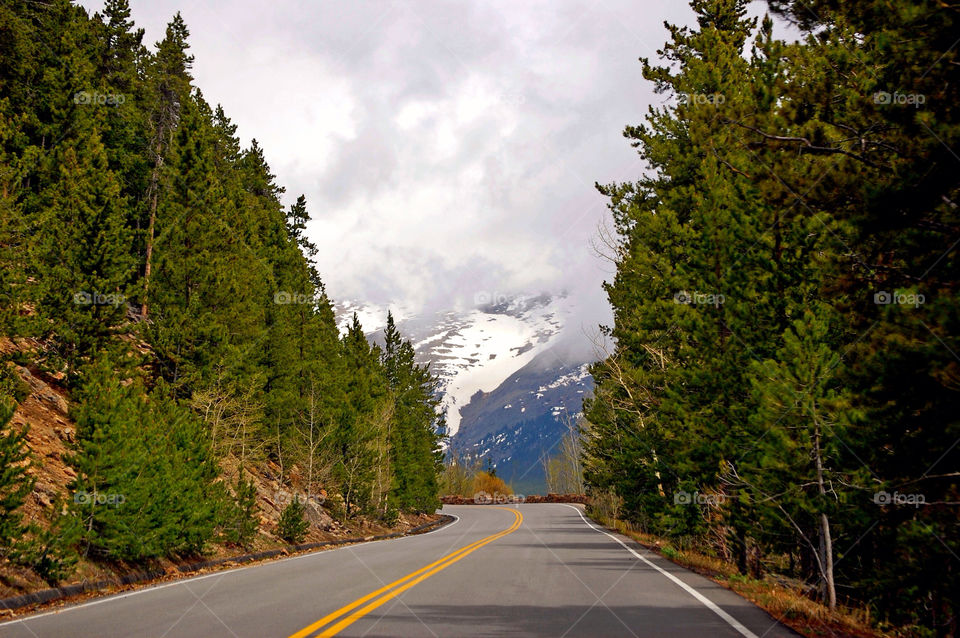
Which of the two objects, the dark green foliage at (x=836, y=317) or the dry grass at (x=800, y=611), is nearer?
the dark green foliage at (x=836, y=317)

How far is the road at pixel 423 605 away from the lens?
717cm

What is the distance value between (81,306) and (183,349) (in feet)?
20.0

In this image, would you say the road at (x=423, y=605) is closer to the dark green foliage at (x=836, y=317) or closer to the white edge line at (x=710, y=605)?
the white edge line at (x=710, y=605)

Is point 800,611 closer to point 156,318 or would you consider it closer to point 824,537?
point 824,537

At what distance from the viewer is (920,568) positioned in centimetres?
640

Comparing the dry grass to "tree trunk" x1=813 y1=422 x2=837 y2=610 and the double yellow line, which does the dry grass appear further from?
the double yellow line

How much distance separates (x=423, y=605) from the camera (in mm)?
8852

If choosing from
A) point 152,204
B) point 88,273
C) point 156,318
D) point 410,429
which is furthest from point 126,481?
point 410,429

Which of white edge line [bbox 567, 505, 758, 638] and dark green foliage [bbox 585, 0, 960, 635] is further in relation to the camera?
white edge line [bbox 567, 505, 758, 638]

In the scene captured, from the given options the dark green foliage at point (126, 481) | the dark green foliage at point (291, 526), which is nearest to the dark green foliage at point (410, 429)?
the dark green foliage at point (291, 526)

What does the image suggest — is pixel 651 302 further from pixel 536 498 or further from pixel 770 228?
pixel 536 498

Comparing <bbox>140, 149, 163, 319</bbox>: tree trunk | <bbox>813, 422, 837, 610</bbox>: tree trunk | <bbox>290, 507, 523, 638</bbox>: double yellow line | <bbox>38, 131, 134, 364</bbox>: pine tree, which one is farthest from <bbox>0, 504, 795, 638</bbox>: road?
<bbox>140, 149, 163, 319</bbox>: tree trunk

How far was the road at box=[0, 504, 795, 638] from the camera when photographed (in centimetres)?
717

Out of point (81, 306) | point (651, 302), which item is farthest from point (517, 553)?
point (81, 306)
